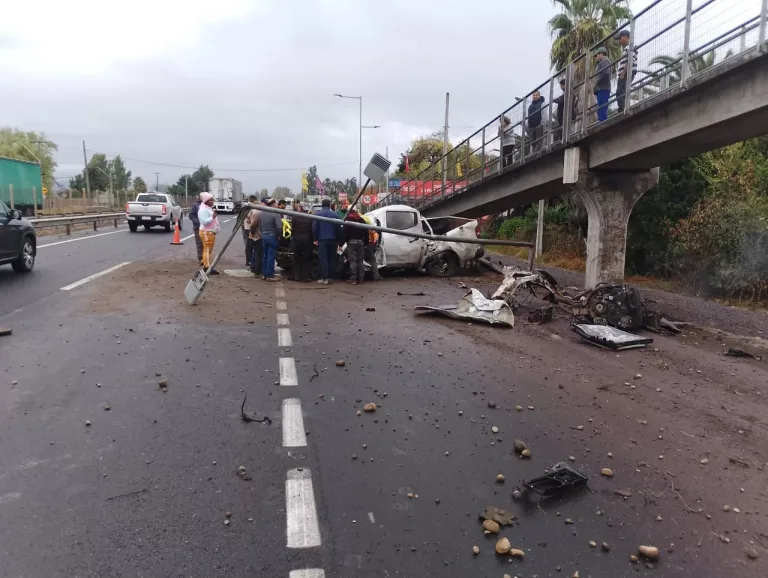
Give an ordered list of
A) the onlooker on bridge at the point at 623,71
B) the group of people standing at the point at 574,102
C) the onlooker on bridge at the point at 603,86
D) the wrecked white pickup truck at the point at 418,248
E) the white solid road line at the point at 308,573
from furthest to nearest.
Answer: the wrecked white pickup truck at the point at 418,248, the onlooker on bridge at the point at 603,86, the group of people standing at the point at 574,102, the onlooker on bridge at the point at 623,71, the white solid road line at the point at 308,573

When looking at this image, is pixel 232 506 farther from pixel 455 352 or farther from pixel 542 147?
pixel 542 147

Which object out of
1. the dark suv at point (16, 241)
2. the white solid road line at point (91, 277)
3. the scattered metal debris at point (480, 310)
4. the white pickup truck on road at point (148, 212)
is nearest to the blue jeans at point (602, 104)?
the scattered metal debris at point (480, 310)

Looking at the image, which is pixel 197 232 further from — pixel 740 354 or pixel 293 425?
pixel 740 354

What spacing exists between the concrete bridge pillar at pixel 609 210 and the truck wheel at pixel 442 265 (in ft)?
11.2

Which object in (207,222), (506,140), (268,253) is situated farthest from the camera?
(506,140)

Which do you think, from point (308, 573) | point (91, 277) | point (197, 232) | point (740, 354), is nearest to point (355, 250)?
point (197, 232)

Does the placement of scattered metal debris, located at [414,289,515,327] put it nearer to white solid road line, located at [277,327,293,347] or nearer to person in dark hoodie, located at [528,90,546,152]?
white solid road line, located at [277,327,293,347]

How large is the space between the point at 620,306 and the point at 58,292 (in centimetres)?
939

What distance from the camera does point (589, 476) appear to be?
405 cm

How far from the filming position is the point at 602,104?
12344mm

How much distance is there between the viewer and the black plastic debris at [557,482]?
378 centimetres

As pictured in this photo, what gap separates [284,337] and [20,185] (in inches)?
1301

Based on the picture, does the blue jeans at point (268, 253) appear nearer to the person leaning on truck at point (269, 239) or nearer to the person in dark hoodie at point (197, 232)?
the person leaning on truck at point (269, 239)

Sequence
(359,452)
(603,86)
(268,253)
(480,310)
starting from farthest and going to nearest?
1. (268,253)
2. (603,86)
3. (480,310)
4. (359,452)
